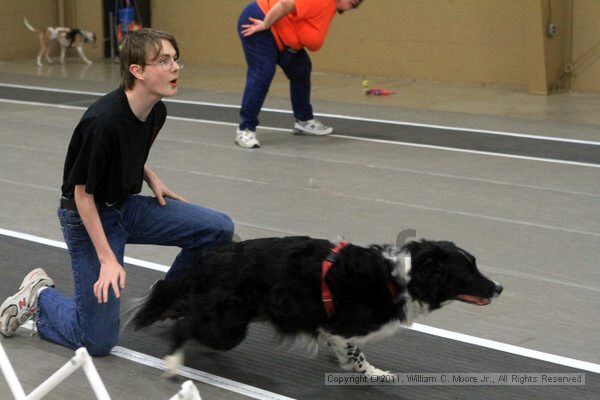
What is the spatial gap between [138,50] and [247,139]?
519 cm

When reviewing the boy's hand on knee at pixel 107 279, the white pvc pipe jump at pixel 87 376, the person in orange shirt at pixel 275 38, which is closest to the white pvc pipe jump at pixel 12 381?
the white pvc pipe jump at pixel 87 376

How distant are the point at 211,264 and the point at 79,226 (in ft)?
2.09

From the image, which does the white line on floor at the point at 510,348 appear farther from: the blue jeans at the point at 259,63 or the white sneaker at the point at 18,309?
the blue jeans at the point at 259,63

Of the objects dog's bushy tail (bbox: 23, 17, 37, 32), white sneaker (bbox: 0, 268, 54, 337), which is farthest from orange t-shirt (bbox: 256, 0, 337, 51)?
dog's bushy tail (bbox: 23, 17, 37, 32)

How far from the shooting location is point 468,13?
1385 cm

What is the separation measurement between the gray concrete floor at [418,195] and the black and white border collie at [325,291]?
37.5 inches

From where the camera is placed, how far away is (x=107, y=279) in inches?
153

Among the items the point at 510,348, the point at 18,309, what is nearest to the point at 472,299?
the point at 510,348

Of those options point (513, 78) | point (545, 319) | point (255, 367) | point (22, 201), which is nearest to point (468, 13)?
point (513, 78)

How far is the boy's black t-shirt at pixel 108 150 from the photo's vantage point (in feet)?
13.1

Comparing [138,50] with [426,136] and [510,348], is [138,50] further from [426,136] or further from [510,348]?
[426,136]

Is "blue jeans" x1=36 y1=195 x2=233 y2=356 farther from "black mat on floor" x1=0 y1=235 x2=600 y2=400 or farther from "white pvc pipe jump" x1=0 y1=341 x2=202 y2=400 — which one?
"white pvc pipe jump" x1=0 y1=341 x2=202 y2=400

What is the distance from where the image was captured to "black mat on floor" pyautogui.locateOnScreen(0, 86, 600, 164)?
916 cm

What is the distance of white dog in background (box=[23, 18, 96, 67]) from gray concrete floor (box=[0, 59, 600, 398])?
16.6 ft
